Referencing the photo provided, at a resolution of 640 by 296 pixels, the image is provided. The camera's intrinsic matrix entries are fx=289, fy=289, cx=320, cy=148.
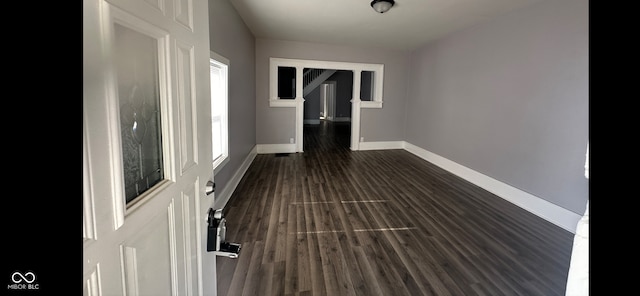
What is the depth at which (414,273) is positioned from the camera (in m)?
2.04

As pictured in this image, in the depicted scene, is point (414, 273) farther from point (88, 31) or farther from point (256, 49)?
point (256, 49)

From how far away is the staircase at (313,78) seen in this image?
32.9 ft

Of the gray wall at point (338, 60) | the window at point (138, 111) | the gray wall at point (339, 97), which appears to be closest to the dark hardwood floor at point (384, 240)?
the window at point (138, 111)

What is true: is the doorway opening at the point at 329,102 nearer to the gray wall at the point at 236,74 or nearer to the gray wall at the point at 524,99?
the gray wall at the point at 236,74

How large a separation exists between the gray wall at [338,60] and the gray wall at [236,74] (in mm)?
367

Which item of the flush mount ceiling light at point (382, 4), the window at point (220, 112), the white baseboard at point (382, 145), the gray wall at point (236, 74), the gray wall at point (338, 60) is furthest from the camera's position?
the white baseboard at point (382, 145)

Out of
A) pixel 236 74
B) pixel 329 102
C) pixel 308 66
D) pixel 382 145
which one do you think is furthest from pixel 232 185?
pixel 329 102

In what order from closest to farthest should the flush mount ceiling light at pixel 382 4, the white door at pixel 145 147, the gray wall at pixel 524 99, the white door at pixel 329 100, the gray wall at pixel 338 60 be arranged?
1. the white door at pixel 145 147
2. the gray wall at pixel 524 99
3. the flush mount ceiling light at pixel 382 4
4. the gray wall at pixel 338 60
5. the white door at pixel 329 100

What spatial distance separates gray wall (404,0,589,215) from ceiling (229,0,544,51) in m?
0.33

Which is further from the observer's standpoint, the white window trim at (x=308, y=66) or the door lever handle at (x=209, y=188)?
the white window trim at (x=308, y=66)

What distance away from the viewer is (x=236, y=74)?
3900mm

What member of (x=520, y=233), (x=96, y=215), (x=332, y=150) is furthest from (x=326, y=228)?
(x=332, y=150)

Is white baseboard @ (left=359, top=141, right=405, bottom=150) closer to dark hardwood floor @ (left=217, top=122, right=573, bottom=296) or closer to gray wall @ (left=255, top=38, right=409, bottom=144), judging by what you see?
gray wall @ (left=255, top=38, right=409, bottom=144)
